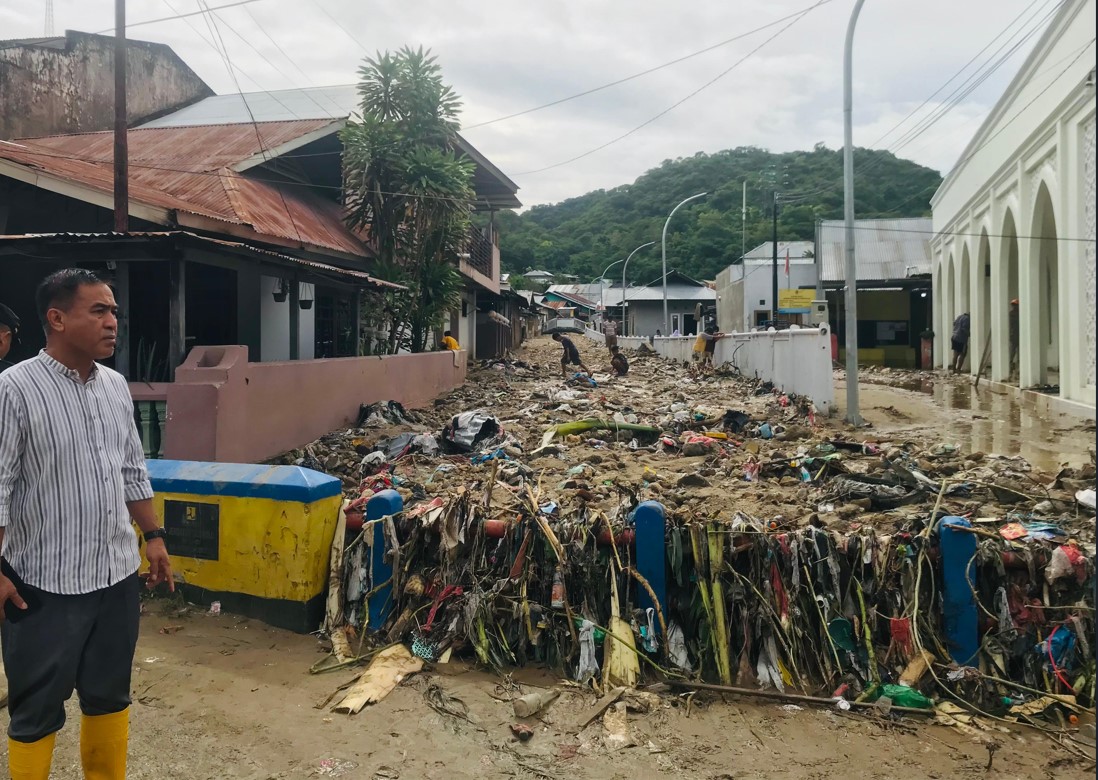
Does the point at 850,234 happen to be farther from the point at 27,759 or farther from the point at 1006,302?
the point at 27,759

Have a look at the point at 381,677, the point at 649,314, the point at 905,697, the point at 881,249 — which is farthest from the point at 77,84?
the point at 649,314

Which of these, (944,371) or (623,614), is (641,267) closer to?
(944,371)

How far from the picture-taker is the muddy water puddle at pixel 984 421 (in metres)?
9.10

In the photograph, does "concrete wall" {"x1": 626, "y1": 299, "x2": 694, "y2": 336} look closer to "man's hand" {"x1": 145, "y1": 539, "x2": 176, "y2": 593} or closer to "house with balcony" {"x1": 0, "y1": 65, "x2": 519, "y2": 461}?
"house with balcony" {"x1": 0, "y1": 65, "x2": 519, "y2": 461}

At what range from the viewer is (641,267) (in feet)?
200

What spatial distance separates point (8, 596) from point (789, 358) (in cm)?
1372

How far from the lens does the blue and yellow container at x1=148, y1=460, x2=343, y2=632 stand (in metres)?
4.38

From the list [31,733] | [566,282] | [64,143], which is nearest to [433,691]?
[31,733]

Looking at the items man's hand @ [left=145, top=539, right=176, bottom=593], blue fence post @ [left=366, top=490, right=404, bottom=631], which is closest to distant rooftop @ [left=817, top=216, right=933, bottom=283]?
blue fence post @ [left=366, top=490, right=404, bottom=631]

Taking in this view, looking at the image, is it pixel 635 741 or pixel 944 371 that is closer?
pixel 635 741

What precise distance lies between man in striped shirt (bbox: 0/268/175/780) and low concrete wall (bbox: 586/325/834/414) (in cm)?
1120

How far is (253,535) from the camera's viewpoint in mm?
4469

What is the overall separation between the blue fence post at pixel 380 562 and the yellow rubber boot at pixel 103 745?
1770 mm

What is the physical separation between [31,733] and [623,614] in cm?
255
